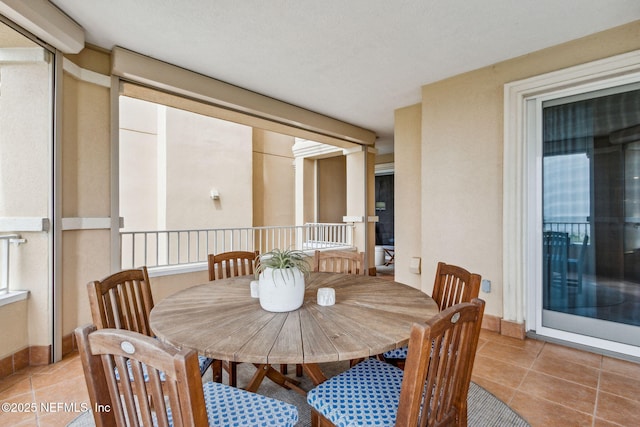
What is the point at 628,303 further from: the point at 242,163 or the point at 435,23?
the point at 242,163

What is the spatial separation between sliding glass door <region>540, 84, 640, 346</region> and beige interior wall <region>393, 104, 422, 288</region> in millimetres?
1510

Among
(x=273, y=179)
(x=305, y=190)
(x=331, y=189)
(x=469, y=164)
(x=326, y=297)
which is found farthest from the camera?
(x=331, y=189)

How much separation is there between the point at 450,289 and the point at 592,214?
5.88 feet

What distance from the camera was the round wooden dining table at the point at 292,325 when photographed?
1075mm

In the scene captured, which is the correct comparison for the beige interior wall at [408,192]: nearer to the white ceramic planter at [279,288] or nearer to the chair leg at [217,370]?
the chair leg at [217,370]

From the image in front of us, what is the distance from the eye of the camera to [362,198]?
5.68 m

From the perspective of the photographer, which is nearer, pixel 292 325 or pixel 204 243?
pixel 292 325

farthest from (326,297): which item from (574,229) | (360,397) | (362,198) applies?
(362,198)

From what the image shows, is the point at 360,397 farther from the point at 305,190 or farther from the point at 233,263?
the point at 305,190

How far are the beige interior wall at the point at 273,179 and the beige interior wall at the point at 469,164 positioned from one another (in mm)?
4395

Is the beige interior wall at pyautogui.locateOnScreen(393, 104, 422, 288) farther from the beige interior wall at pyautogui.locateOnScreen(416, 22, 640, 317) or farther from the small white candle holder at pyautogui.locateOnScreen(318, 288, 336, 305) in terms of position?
the small white candle holder at pyautogui.locateOnScreen(318, 288, 336, 305)

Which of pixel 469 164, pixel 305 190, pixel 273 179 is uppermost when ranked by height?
pixel 273 179

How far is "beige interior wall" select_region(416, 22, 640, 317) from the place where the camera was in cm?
292

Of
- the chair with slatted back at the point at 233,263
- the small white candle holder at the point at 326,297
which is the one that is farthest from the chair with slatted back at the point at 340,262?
the small white candle holder at the point at 326,297
